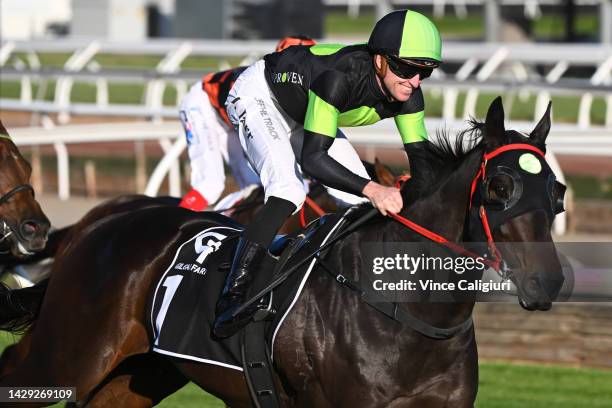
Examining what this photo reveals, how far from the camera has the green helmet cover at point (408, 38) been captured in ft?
13.0

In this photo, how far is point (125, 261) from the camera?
185 inches

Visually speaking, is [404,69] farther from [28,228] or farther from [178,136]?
[178,136]

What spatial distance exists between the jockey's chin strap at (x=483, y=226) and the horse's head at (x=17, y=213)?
1.62m

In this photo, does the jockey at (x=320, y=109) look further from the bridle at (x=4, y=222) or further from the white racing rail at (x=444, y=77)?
the white racing rail at (x=444, y=77)

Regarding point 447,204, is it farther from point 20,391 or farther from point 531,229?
point 20,391

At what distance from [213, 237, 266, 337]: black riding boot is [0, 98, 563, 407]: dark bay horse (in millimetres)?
156

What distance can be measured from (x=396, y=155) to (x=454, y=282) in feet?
33.4

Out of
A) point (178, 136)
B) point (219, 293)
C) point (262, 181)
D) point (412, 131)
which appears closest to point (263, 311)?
point (219, 293)

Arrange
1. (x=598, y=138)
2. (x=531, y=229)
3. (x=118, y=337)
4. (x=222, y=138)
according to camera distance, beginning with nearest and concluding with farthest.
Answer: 1. (x=531, y=229)
2. (x=118, y=337)
3. (x=222, y=138)
4. (x=598, y=138)

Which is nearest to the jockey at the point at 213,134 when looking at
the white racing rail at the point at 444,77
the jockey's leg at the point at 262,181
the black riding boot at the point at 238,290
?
the jockey's leg at the point at 262,181

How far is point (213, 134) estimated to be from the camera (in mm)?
7113

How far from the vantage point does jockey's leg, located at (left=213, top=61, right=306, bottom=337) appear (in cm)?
421

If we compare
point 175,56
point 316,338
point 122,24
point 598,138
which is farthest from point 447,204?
point 122,24

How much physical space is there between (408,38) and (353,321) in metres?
0.93
